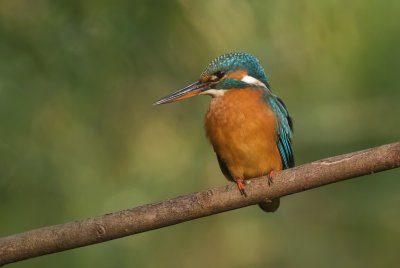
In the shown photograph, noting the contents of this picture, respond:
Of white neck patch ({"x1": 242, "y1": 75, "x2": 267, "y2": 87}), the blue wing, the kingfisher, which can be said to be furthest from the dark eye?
the blue wing

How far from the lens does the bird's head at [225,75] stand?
A: 417 cm

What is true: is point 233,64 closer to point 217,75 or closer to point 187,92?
point 217,75

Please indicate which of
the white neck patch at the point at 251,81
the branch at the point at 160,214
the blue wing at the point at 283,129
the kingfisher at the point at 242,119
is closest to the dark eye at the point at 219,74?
the kingfisher at the point at 242,119

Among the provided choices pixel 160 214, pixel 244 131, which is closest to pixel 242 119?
pixel 244 131

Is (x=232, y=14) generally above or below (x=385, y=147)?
above

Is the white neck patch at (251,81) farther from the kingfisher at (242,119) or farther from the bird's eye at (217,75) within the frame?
Result: the bird's eye at (217,75)

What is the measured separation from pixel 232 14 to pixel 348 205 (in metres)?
1.67

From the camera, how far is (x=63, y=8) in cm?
379

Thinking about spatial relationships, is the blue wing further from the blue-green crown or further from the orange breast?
the blue-green crown

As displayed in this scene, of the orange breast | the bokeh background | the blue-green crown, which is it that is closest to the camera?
the bokeh background

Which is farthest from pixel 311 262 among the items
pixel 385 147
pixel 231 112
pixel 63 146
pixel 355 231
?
pixel 385 147

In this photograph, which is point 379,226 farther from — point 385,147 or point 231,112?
point 385,147

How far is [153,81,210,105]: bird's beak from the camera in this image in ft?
13.4

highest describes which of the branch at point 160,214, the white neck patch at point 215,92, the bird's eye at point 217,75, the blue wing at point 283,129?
the bird's eye at point 217,75
